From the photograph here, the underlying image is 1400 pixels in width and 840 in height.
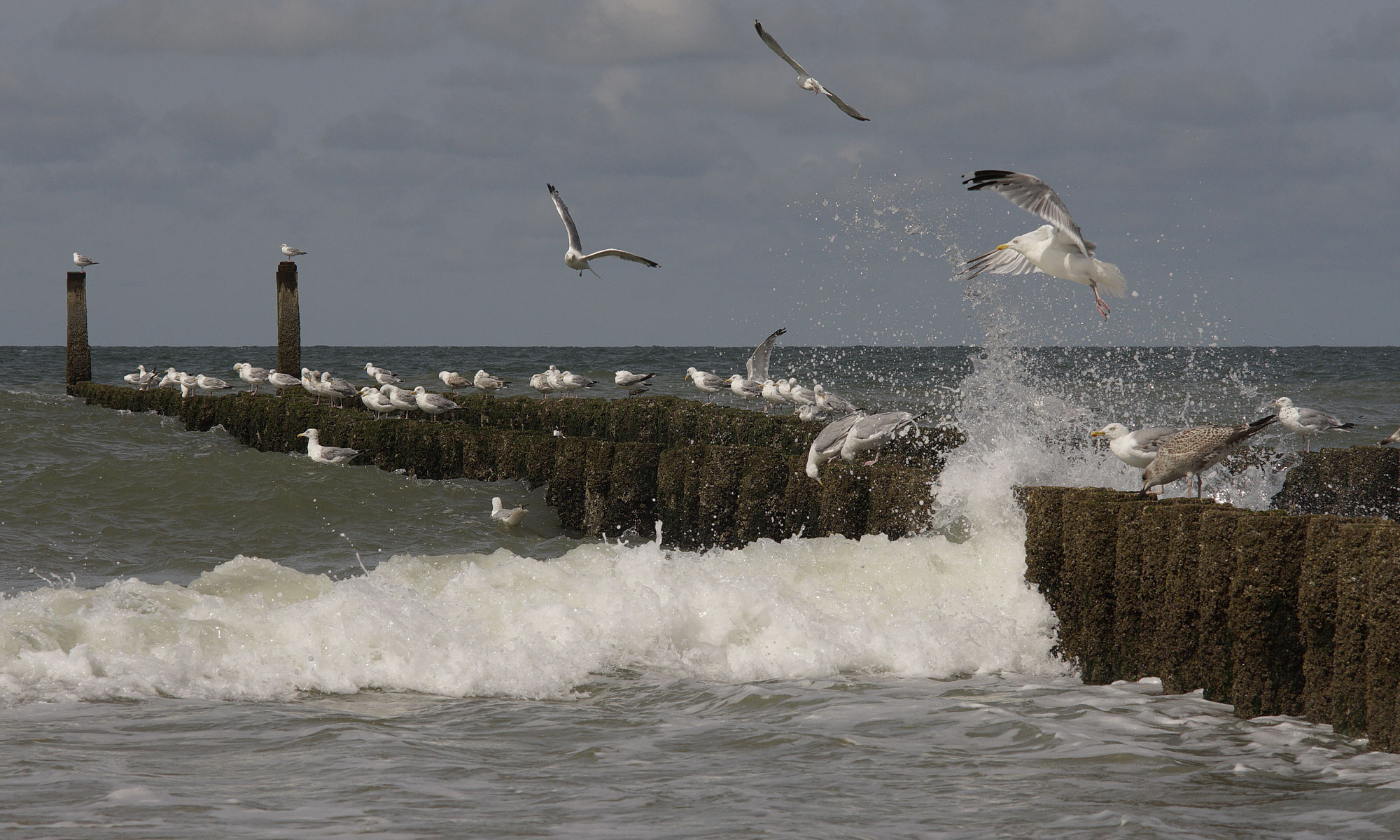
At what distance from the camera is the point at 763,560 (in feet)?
25.9

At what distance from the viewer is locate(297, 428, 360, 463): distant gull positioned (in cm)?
1402

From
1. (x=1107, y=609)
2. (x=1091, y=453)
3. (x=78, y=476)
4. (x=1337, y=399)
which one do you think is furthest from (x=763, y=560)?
(x=1337, y=399)

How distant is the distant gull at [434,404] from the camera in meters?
17.5

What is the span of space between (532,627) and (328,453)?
8298mm

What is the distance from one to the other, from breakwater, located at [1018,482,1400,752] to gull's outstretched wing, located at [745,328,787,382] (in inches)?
393

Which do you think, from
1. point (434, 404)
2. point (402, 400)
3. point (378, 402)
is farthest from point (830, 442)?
point (378, 402)

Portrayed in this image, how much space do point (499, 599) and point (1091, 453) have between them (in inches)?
199
